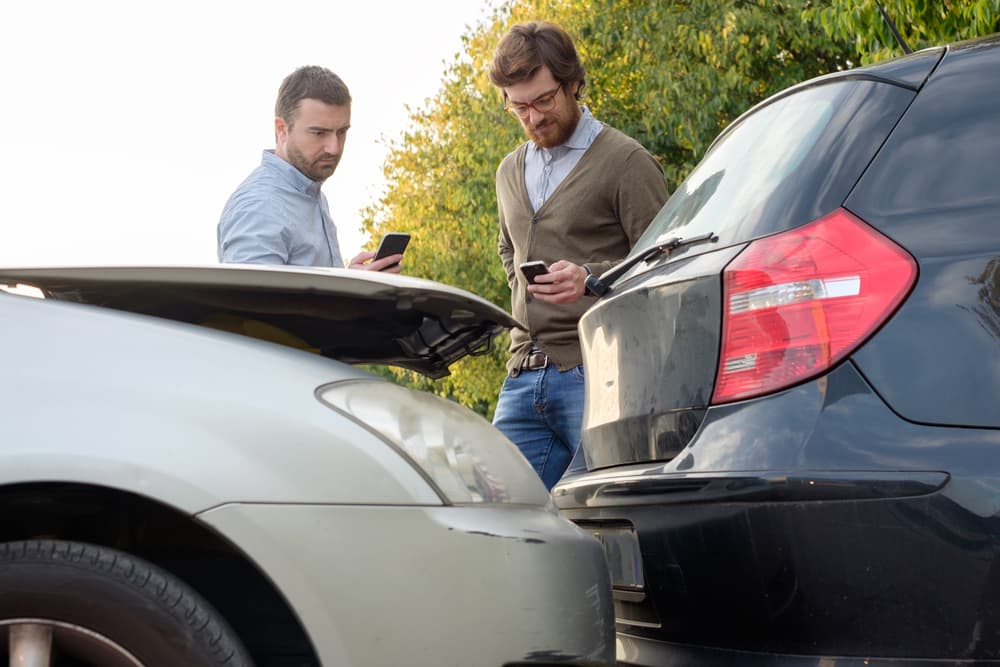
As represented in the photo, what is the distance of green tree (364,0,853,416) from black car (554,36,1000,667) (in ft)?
34.5

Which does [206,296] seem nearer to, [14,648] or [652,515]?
[14,648]

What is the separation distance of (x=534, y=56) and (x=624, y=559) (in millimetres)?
2009

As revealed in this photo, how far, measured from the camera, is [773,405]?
7.66 ft

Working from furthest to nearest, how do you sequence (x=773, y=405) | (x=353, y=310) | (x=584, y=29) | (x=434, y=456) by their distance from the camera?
(x=584, y=29)
(x=353, y=310)
(x=773, y=405)
(x=434, y=456)

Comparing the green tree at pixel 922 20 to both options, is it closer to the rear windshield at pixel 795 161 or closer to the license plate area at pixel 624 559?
the rear windshield at pixel 795 161

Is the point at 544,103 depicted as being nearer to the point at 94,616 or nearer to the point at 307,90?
the point at 307,90

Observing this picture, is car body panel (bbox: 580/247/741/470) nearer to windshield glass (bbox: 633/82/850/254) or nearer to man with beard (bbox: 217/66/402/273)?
windshield glass (bbox: 633/82/850/254)

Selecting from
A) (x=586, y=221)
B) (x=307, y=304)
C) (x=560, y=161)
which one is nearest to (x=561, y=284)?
(x=586, y=221)

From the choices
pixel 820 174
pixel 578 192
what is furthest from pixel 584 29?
pixel 820 174

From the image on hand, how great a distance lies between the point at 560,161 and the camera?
424 centimetres

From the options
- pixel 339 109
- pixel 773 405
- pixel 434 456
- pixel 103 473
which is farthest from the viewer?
pixel 339 109

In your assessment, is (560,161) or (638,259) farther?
(560,161)

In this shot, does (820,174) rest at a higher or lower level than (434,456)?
higher

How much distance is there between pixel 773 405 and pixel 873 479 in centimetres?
23
